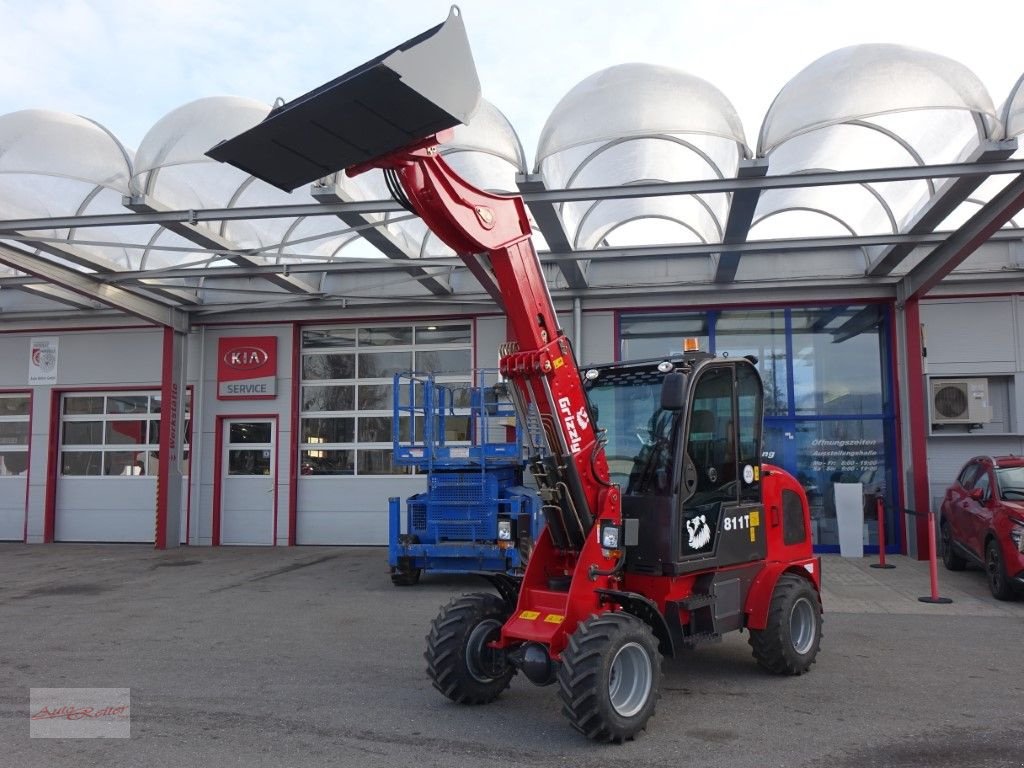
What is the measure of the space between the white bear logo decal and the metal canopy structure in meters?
4.00

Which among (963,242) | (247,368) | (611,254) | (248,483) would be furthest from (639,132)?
(248,483)

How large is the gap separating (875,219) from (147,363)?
1276 cm

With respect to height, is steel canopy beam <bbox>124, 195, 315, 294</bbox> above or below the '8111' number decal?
above

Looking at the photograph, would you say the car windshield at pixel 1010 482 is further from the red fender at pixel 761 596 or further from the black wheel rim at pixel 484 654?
the black wheel rim at pixel 484 654

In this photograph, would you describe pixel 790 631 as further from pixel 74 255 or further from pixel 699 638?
pixel 74 255

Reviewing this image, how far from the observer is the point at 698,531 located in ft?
19.0

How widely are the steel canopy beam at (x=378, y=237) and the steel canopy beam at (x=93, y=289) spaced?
465 cm

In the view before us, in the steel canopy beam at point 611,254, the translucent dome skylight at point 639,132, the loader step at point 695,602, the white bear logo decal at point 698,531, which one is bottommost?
the loader step at point 695,602

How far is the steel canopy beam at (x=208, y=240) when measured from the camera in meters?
10.3

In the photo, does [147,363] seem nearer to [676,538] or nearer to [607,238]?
[607,238]

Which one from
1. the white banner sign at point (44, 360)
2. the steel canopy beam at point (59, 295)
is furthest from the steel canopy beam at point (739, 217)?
the white banner sign at point (44, 360)

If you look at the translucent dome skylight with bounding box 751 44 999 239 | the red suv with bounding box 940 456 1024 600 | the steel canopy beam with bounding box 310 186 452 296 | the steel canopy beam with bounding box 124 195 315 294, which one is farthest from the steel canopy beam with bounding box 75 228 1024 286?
the red suv with bounding box 940 456 1024 600

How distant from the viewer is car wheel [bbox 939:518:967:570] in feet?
39.2

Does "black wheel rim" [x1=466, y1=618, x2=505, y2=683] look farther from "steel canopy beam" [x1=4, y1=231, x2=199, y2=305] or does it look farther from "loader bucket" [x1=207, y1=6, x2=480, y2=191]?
"steel canopy beam" [x1=4, y1=231, x2=199, y2=305]
